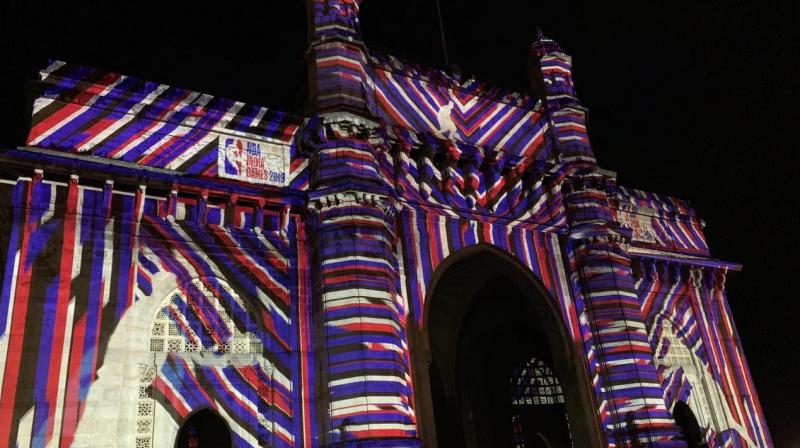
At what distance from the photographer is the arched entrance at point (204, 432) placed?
1620 cm

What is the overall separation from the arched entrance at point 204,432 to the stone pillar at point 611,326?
10612 millimetres

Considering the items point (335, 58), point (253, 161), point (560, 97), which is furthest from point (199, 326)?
point (560, 97)

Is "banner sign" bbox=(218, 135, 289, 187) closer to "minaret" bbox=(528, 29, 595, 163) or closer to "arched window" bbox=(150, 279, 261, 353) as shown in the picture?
"arched window" bbox=(150, 279, 261, 353)

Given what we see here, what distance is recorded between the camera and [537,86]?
2452cm

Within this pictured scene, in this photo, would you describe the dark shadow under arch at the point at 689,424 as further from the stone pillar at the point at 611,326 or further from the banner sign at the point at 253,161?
the banner sign at the point at 253,161

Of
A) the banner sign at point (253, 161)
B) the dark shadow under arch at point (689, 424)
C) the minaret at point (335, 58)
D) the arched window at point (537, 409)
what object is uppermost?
the minaret at point (335, 58)

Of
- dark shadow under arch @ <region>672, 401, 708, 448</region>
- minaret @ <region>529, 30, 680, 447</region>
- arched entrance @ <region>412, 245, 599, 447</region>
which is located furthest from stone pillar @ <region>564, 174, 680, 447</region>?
dark shadow under arch @ <region>672, 401, 708, 448</region>

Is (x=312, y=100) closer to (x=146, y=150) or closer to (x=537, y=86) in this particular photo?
(x=146, y=150)

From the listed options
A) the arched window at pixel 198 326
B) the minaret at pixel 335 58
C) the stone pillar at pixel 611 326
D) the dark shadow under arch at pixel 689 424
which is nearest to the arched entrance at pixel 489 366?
the stone pillar at pixel 611 326

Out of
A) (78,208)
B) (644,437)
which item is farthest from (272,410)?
(644,437)

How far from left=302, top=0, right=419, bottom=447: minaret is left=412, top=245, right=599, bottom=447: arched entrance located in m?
5.03

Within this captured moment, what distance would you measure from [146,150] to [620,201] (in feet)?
59.6

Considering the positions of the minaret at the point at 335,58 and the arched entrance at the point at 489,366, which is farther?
the arched entrance at the point at 489,366

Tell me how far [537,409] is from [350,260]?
1231cm
